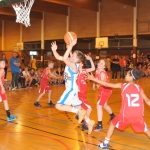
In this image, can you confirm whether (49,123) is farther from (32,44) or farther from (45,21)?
(32,44)

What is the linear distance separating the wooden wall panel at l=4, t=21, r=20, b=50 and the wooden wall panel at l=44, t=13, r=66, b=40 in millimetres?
5156

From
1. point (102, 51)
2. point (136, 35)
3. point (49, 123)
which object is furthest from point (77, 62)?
point (102, 51)

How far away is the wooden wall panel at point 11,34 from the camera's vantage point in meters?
34.4

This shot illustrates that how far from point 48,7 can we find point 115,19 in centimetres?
643

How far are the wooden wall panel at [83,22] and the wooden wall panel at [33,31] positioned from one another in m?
4.80

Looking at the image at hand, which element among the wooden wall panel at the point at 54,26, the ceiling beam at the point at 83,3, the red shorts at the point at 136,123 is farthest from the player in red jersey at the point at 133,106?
the wooden wall panel at the point at 54,26

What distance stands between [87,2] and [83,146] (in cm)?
2190

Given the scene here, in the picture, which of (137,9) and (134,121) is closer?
(134,121)

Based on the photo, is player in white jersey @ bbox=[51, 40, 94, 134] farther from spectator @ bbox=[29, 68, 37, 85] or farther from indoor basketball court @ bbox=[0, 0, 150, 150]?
spectator @ bbox=[29, 68, 37, 85]

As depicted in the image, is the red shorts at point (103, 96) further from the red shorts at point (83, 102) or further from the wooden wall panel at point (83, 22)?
the wooden wall panel at point (83, 22)

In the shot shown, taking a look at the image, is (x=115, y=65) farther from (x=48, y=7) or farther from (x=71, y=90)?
Result: (x=71, y=90)

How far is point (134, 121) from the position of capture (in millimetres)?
4336

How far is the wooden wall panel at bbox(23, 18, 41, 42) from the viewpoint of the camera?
3173 centimetres

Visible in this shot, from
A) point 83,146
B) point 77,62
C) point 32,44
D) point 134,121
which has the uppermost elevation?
point 32,44
